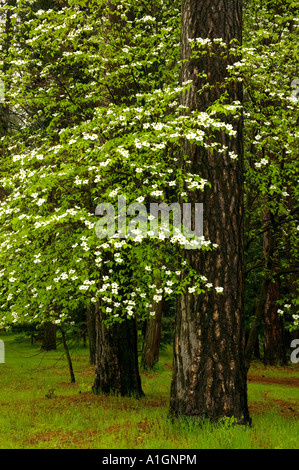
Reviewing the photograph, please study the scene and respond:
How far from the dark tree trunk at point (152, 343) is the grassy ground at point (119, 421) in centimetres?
139

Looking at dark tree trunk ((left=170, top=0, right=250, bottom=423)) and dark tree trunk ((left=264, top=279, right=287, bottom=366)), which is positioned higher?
dark tree trunk ((left=170, top=0, right=250, bottom=423))

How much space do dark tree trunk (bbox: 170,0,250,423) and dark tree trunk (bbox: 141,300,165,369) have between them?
8895 mm

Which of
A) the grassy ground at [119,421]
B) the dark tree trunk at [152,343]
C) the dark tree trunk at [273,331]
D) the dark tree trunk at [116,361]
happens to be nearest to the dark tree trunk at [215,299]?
the grassy ground at [119,421]

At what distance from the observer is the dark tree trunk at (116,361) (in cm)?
1027

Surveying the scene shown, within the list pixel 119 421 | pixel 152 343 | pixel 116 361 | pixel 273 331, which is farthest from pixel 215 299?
pixel 273 331

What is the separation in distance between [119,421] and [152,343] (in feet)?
30.0

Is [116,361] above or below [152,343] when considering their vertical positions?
above

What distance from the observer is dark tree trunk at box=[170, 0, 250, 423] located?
6.95m

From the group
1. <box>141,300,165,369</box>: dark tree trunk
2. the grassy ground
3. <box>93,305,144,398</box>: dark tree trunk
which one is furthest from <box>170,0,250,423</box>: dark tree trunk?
<box>141,300,165,369</box>: dark tree trunk

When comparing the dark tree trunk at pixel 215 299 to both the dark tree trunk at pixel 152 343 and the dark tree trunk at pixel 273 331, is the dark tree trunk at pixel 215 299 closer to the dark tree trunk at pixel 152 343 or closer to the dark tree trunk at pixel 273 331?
the dark tree trunk at pixel 152 343

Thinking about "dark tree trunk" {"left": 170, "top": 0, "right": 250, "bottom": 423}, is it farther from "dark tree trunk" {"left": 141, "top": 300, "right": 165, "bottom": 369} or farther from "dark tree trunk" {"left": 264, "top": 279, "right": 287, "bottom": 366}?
"dark tree trunk" {"left": 264, "top": 279, "right": 287, "bottom": 366}

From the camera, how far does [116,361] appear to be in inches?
404

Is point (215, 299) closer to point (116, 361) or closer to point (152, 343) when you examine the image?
point (116, 361)
